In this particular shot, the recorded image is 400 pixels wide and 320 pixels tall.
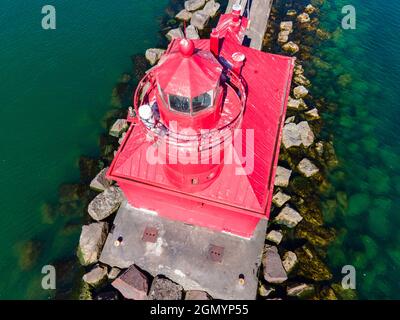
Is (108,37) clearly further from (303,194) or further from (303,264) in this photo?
(303,264)

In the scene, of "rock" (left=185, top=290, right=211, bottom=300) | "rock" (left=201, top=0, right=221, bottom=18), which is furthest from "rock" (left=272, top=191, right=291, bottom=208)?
"rock" (left=201, top=0, right=221, bottom=18)

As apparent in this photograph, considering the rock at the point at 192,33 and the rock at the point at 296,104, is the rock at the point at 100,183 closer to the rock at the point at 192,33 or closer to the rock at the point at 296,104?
the rock at the point at 192,33

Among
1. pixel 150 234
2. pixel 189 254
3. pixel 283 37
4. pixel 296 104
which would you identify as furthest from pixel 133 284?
pixel 283 37

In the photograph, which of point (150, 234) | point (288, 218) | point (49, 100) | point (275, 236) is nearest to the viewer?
point (150, 234)

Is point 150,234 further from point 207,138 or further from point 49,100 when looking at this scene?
point 49,100

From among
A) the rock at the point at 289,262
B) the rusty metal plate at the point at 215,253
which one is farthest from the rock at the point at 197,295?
the rock at the point at 289,262

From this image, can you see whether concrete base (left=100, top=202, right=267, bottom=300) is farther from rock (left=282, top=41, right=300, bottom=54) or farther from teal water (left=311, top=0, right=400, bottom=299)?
rock (left=282, top=41, right=300, bottom=54)

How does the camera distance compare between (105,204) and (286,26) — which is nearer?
(105,204)
